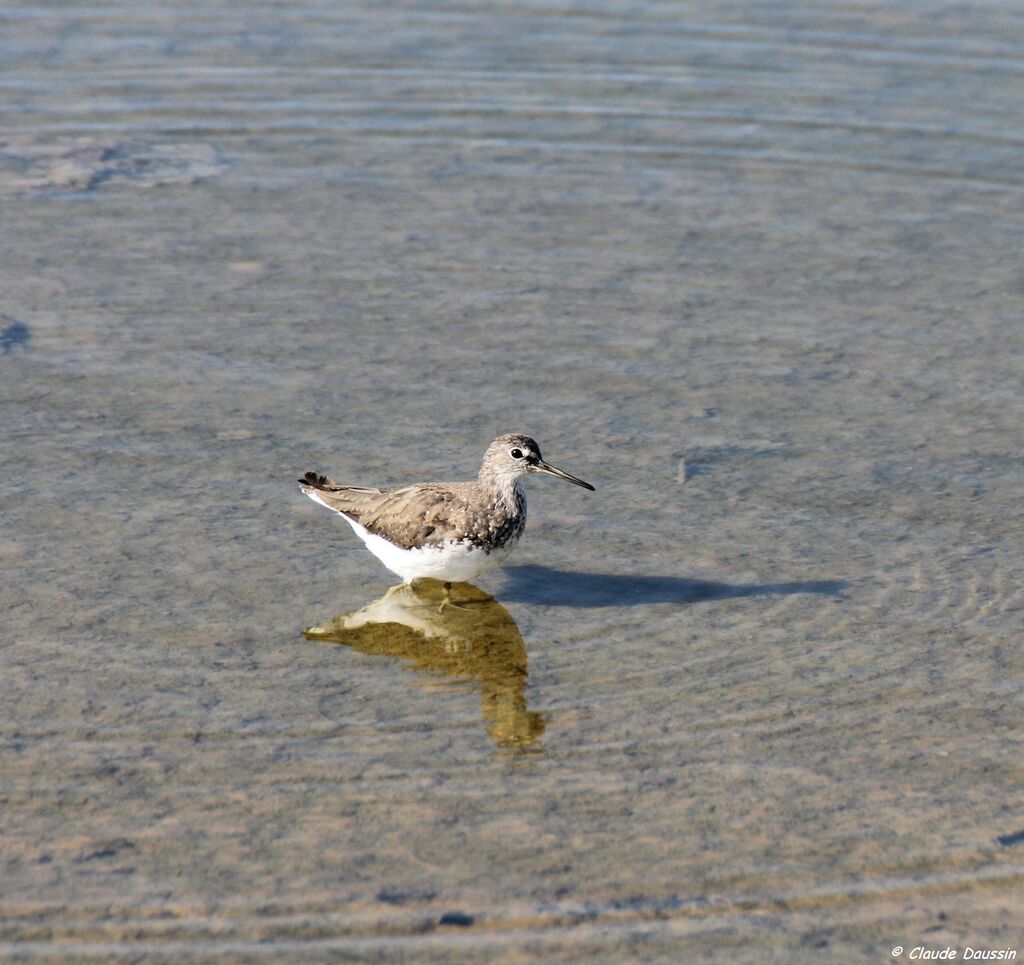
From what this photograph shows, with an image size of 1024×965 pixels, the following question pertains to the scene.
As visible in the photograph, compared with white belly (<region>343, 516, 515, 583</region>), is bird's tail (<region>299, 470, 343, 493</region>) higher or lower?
higher

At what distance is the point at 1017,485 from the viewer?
38.8 ft

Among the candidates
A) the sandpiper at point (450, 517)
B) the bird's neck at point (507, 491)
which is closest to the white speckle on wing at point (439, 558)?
the sandpiper at point (450, 517)

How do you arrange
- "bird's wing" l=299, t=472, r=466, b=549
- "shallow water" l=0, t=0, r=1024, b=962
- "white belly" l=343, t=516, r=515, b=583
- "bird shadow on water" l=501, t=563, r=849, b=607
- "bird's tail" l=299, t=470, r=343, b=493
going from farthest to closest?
1. "bird's tail" l=299, t=470, r=343, b=493
2. "bird shadow on water" l=501, t=563, r=849, b=607
3. "bird's wing" l=299, t=472, r=466, b=549
4. "white belly" l=343, t=516, r=515, b=583
5. "shallow water" l=0, t=0, r=1024, b=962

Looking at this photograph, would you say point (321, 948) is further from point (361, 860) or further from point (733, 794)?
point (733, 794)

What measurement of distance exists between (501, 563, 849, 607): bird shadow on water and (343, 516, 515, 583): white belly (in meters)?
0.38

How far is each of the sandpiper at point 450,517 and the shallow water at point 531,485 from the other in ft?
1.43

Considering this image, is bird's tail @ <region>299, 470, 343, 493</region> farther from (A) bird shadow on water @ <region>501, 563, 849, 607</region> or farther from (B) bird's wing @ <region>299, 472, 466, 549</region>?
(A) bird shadow on water @ <region>501, 563, 849, 607</region>

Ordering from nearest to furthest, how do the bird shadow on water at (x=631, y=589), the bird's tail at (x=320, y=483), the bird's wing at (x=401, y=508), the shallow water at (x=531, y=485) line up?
the shallow water at (x=531, y=485) < the bird's wing at (x=401, y=508) < the bird shadow on water at (x=631, y=589) < the bird's tail at (x=320, y=483)

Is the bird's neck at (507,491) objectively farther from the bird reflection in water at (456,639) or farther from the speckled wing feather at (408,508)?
the bird reflection in water at (456,639)

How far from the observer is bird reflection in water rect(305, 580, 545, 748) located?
9.27 metres

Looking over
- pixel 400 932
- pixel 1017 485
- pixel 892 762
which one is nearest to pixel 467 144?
pixel 1017 485

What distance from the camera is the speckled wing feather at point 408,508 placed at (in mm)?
10305

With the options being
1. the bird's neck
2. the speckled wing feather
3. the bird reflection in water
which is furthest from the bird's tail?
the bird's neck

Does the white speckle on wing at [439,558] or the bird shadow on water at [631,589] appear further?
the bird shadow on water at [631,589]
